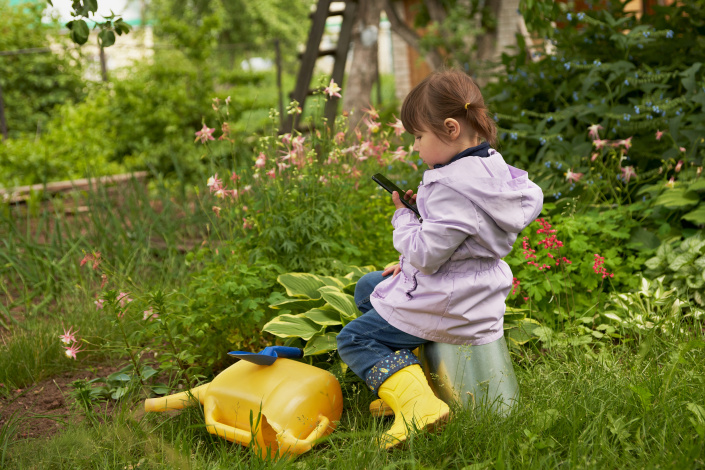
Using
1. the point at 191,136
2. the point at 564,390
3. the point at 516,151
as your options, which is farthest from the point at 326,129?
the point at 191,136

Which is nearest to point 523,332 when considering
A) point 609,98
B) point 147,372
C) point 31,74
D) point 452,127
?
point 452,127

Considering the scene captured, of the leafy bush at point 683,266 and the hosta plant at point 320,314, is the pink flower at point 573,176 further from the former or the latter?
the hosta plant at point 320,314

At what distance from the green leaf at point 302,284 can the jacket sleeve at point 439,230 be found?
879 millimetres

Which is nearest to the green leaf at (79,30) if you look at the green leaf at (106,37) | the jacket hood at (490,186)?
the green leaf at (106,37)

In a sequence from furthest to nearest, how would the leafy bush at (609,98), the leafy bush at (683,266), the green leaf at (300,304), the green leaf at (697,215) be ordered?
1. the leafy bush at (609,98)
2. the green leaf at (697,215)
3. the leafy bush at (683,266)
4. the green leaf at (300,304)

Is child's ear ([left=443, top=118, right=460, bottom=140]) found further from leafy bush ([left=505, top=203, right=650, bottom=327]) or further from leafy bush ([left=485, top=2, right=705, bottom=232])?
leafy bush ([left=485, top=2, right=705, bottom=232])

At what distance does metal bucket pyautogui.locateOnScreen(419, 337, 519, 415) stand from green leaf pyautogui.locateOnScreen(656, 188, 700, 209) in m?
1.58

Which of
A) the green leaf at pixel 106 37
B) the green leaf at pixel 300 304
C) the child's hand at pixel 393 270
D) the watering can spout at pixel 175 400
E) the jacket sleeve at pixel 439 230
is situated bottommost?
the watering can spout at pixel 175 400

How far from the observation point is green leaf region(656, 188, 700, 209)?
3168mm

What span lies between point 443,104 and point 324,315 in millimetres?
1065

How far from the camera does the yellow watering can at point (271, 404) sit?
6.79 feet

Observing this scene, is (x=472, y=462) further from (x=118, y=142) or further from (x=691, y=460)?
(x=118, y=142)

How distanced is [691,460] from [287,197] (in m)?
2.01

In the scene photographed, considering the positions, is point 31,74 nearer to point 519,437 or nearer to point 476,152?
point 476,152
